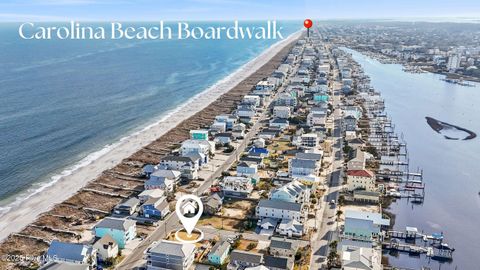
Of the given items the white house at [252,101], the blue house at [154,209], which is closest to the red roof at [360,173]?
the blue house at [154,209]

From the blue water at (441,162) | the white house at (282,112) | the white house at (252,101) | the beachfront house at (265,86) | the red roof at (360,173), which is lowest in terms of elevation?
the blue water at (441,162)

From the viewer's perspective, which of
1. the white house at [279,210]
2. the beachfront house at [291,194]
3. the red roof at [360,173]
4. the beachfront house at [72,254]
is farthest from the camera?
the red roof at [360,173]

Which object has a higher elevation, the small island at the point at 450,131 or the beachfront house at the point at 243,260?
the small island at the point at 450,131

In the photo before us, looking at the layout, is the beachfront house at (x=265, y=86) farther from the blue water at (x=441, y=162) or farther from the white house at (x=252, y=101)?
the blue water at (x=441, y=162)

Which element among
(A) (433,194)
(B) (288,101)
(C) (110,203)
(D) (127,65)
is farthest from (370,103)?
(D) (127,65)

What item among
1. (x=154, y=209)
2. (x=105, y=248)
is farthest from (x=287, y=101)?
(x=105, y=248)

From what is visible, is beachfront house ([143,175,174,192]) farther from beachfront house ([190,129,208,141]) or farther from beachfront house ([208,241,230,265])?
beachfront house ([190,129,208,141])

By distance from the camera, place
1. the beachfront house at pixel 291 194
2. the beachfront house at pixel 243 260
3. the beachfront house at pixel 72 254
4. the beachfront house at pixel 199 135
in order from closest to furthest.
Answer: the beachfront house at pixel 72 254
the beachfront house at pixel 243 260
the beachfront house at pixel 291 194
the beachfront house at pixel 199 135
